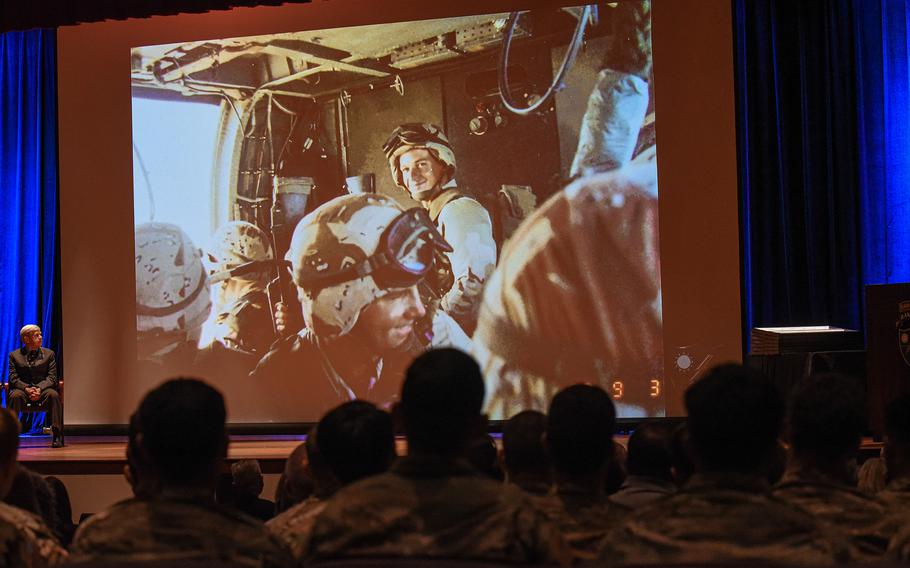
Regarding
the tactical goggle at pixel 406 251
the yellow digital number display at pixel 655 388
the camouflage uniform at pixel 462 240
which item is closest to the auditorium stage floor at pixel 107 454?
the yellow digital number display at pixel 655 388

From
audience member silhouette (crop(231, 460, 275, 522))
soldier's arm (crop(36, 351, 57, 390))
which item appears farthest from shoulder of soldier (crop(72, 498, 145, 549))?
soldier's arm (crop(36, 351, 57, 390))

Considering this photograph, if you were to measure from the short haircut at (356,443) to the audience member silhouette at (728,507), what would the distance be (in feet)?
2.04

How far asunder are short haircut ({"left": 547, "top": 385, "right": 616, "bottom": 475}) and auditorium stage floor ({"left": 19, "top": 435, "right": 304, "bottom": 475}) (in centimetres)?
368

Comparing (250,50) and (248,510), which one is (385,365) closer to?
(250,50)

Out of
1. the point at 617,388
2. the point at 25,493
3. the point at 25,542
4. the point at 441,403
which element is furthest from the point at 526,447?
the point at 617,388

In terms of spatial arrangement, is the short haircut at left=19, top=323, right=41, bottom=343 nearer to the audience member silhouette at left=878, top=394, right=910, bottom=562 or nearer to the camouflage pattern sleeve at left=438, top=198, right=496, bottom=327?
the camouflage pattern sleeve at left=438, top=198, right=496, bottom=327

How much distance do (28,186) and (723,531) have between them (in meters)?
8.41

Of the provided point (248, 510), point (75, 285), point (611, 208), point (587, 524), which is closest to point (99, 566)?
point (587, 524)

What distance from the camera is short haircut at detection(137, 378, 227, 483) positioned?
1872 millimetres

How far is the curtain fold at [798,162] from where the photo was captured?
7348mm

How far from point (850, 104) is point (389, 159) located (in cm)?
323

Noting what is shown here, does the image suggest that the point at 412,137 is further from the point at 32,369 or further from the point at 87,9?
the point at 32,369

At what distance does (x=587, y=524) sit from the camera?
208cm

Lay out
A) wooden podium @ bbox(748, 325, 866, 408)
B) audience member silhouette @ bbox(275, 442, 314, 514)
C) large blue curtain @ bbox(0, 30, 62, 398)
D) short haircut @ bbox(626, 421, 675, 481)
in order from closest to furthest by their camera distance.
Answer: short haircut @ bbox(626, 421, 675, 481)
audience member silhouette @ bbox(275, 442, 314, 514)
wooden podium @ bbox(748, 325, 866, 408)
large blue curtain @ bbox(0, 30, 62, 398)
